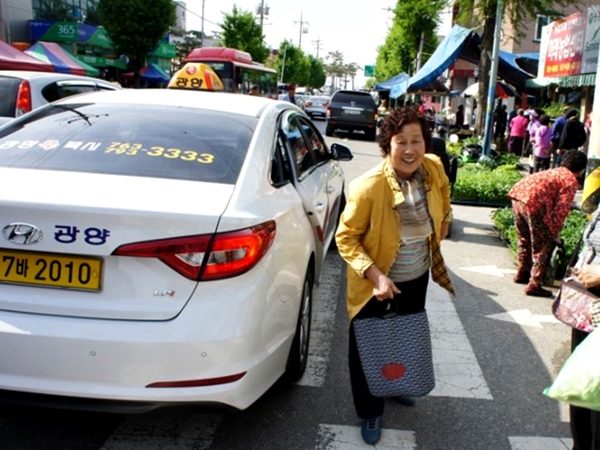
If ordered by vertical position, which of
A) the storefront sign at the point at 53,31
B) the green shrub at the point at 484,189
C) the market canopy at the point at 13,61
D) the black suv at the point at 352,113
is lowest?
the green shrub at the point at 484,189

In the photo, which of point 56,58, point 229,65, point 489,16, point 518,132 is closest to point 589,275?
point 489,16

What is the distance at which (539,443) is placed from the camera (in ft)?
10.4

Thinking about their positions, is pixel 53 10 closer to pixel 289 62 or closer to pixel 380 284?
pixel 380 284

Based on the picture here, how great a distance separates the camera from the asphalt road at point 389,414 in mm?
3074

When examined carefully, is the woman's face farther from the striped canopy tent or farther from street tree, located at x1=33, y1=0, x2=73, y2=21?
street tree, located at x1=33, y1=0, x2=73, y2=21

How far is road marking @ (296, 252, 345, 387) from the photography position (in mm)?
3854

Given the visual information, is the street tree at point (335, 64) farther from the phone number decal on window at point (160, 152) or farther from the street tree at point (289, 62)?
the phone number decal on window at point (160, 152)

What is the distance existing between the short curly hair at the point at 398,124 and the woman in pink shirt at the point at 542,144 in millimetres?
11598

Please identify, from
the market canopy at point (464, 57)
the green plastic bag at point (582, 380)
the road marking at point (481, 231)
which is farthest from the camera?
the market canopy at point (464, 57)

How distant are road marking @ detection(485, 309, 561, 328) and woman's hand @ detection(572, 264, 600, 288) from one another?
2366 mm

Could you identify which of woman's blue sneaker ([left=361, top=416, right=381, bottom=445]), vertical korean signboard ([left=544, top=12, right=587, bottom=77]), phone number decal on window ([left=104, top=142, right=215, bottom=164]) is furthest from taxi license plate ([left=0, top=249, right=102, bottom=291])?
vertical korean signboard ([left=544, top=12, right=587, bottom=77])

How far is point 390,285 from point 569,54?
15849 mm

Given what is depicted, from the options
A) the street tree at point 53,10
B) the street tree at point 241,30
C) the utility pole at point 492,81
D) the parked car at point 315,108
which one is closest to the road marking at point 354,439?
the utility pole at point 492,81

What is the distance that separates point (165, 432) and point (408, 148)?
1.87m
